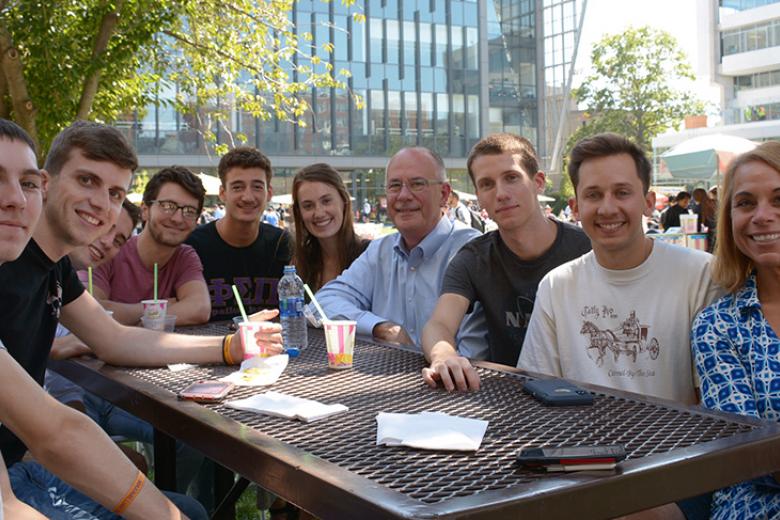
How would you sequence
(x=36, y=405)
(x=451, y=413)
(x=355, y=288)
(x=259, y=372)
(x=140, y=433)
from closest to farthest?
(x=36, y=405) < (x=451, y=413) < (x=259, y=372) < (x=140, y=433) < (x=355, y=288)

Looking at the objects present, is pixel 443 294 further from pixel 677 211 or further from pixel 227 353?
pixel 677 211

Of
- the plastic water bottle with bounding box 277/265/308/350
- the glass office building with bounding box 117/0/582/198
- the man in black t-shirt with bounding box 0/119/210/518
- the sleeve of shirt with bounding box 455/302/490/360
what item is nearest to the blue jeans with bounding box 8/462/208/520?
the man in black t-shirt with bounding box 0/119/210/518

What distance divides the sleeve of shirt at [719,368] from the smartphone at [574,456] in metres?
0.88

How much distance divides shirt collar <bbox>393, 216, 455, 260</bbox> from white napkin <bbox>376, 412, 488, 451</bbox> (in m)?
2.09

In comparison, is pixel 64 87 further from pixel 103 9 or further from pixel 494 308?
pixel 494 308

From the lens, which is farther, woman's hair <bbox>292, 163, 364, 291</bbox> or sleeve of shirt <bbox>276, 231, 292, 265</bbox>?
sleeve of shirt <bbox>276, 231, 292, 265</bbox>

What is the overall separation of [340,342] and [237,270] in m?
2.30

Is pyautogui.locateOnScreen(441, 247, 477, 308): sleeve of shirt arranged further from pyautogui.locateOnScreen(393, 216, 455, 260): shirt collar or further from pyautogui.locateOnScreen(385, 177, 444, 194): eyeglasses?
pyautogui.locateOnScreen(385, 177, 444, 194): eyeglasses

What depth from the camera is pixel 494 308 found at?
10.7 ft

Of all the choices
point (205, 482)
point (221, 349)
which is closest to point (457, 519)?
point (221, 349)

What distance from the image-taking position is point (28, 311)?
2449mm

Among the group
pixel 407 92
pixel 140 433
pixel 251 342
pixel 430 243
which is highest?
pixel 407 92

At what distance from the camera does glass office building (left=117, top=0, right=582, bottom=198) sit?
3562cm

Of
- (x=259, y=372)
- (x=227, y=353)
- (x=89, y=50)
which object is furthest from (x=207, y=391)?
(x=89, y=50)
